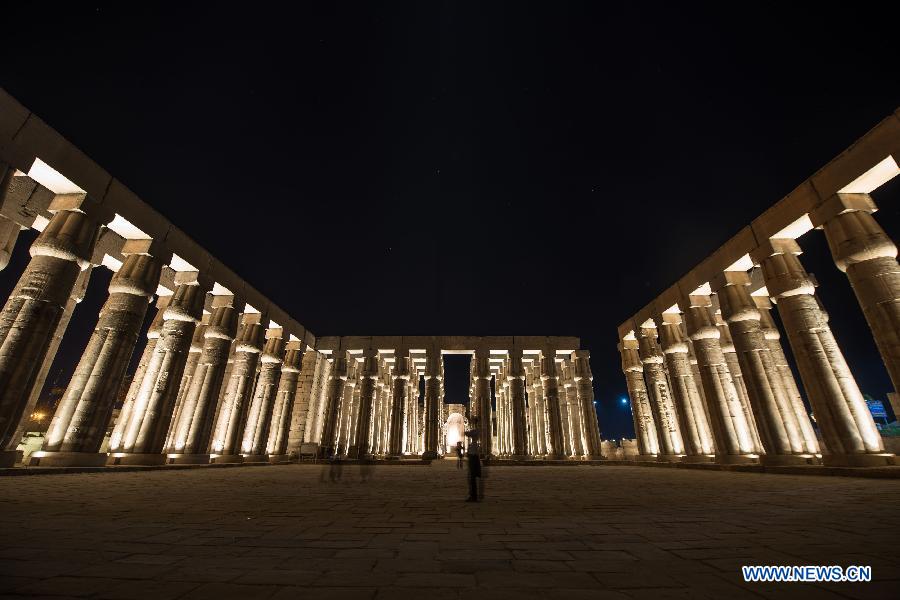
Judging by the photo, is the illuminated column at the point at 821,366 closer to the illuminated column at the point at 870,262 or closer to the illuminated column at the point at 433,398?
the illuminated column at the point at 870,262

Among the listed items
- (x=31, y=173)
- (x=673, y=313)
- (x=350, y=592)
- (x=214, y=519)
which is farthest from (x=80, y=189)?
(x=673, y=313)

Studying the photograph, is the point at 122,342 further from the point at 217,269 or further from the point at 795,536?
the point at 795,536

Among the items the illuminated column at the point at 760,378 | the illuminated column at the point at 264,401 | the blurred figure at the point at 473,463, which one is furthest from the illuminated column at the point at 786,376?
the illuminated column at the point at 264,401

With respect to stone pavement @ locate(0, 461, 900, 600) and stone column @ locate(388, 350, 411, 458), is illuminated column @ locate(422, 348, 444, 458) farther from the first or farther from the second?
stone pavement @ locate(0, 461, 900, 600)

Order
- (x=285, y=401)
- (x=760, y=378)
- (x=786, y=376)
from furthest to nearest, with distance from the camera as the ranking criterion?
(x=285, y=401)
(x=786, y=376)
(x=760, y=378)

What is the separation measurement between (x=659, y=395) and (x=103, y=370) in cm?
2221

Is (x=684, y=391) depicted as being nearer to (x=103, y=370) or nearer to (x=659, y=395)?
(x=659, y=395)

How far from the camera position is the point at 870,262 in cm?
1006

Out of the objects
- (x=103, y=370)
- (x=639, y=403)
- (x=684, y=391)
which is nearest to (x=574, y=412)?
A: (x=639, y=403)

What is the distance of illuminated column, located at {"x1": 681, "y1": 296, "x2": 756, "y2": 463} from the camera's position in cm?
1454

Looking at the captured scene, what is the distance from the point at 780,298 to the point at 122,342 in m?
20.0

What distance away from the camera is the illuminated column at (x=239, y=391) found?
57.2 ft

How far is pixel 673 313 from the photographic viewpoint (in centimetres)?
1841

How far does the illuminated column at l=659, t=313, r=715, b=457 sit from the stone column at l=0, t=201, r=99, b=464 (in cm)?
2134
